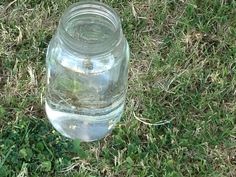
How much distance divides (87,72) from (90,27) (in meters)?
0.14

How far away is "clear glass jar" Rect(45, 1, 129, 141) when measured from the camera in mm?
1965

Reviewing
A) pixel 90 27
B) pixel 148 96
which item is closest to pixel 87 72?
pixel 90 27

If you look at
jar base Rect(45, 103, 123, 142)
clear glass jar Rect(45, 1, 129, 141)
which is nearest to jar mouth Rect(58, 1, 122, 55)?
clear glass jar Rect(45, 1, 129, 141)

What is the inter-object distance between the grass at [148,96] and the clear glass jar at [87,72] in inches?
2.1

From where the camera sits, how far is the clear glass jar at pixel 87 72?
196 cm

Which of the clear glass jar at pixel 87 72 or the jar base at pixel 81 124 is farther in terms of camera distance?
the jar base at pixel 81 124

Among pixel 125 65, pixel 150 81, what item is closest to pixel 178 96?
pixel 150 81

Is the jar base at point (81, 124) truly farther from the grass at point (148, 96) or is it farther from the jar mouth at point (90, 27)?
the jar mouth at point (90, 27)

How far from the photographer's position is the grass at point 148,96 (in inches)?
85.5

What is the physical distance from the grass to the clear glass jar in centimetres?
5

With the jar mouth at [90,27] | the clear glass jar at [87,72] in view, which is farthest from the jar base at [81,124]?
the jar mouth at [90,27]

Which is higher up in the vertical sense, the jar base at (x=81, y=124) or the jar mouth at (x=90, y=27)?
the jar mouth at (x=90, y=27)

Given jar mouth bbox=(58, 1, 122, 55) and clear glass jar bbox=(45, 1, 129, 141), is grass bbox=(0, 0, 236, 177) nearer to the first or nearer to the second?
clear glass jar bbox=(45, 1, 129, 141)

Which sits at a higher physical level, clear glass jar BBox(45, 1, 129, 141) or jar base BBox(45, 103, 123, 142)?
clear glass jar BBox(45, 1, 129, 141)
